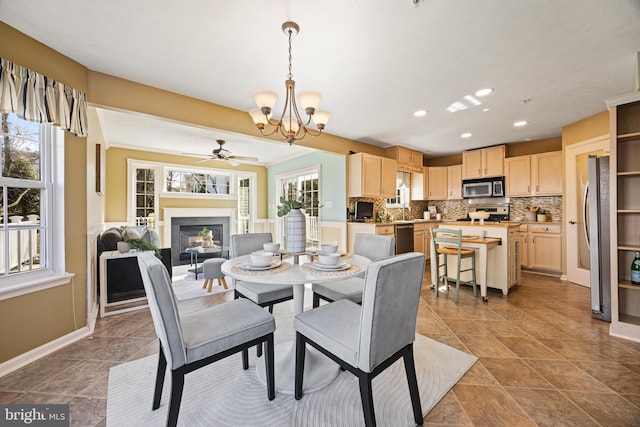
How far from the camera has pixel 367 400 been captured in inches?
45.3

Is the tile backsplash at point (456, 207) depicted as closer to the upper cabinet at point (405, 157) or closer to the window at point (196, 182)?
the upper cabinet at point (405, 157)

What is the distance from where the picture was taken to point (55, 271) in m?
2.20

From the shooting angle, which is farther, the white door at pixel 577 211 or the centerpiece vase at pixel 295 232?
the white door at pixel 577 211

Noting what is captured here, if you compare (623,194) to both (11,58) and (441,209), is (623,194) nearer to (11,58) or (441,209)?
(441,209)

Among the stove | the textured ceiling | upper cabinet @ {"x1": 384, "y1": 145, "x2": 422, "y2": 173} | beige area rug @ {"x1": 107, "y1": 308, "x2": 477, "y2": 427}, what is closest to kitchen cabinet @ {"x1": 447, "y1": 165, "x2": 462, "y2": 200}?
the stove

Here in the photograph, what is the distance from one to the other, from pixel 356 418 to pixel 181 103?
10.9 feet

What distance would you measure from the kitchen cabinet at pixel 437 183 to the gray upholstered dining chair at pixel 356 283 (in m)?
4.24

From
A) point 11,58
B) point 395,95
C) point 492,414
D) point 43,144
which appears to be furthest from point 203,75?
point 492,414

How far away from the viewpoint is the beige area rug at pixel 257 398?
139 cm

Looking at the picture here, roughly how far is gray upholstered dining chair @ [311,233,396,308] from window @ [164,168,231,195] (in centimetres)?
467

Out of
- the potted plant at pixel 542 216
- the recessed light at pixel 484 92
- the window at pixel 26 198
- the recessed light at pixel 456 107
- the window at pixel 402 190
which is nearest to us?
the window at pixel 26 198

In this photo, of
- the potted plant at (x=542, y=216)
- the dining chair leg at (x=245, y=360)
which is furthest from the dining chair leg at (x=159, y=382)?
the potted plant at (x=542, y=216)

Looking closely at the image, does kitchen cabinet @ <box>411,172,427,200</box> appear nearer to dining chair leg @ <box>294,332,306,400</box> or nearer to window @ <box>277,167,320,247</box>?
window @ <box>277,167,320,247</box>

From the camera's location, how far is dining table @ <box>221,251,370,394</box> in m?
1.43
